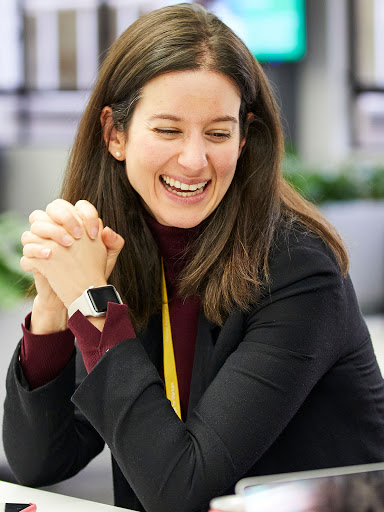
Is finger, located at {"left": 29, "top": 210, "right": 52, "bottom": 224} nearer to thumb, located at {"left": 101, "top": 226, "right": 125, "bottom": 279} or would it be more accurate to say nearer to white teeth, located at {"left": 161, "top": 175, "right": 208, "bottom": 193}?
thumb, located at {"left": 101, "top": 226, "right": 125, "bottom": 279}

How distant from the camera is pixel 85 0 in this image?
733 centimetres

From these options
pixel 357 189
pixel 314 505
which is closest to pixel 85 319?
pixel 314 505

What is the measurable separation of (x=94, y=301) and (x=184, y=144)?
0.31 metres

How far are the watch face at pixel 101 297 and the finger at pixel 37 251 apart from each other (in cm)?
10

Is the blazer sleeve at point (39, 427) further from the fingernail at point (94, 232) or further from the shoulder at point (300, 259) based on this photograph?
the shoulder at point (300, 259)

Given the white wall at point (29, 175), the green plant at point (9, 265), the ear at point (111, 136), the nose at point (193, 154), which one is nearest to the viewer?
the nose at point (193, 154)

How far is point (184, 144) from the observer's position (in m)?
1.29

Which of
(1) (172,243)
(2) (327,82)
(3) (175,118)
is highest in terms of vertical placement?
(2) (327,82)

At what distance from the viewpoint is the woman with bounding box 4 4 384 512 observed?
114 cm

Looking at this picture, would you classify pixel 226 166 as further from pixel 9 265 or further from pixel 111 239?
pixel 9 265

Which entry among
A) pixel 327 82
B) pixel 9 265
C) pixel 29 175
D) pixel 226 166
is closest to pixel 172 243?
pixel 226 166

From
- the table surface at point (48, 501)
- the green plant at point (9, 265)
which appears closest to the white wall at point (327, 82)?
the green plant at point (9, 265)

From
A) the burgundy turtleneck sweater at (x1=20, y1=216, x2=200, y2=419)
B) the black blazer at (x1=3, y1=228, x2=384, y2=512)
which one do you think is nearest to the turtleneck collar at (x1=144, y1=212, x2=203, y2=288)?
the burgundy turtleneck sweater at (x1=20, y1=216, x2=200, y2=419)

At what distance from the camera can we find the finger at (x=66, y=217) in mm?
1247
